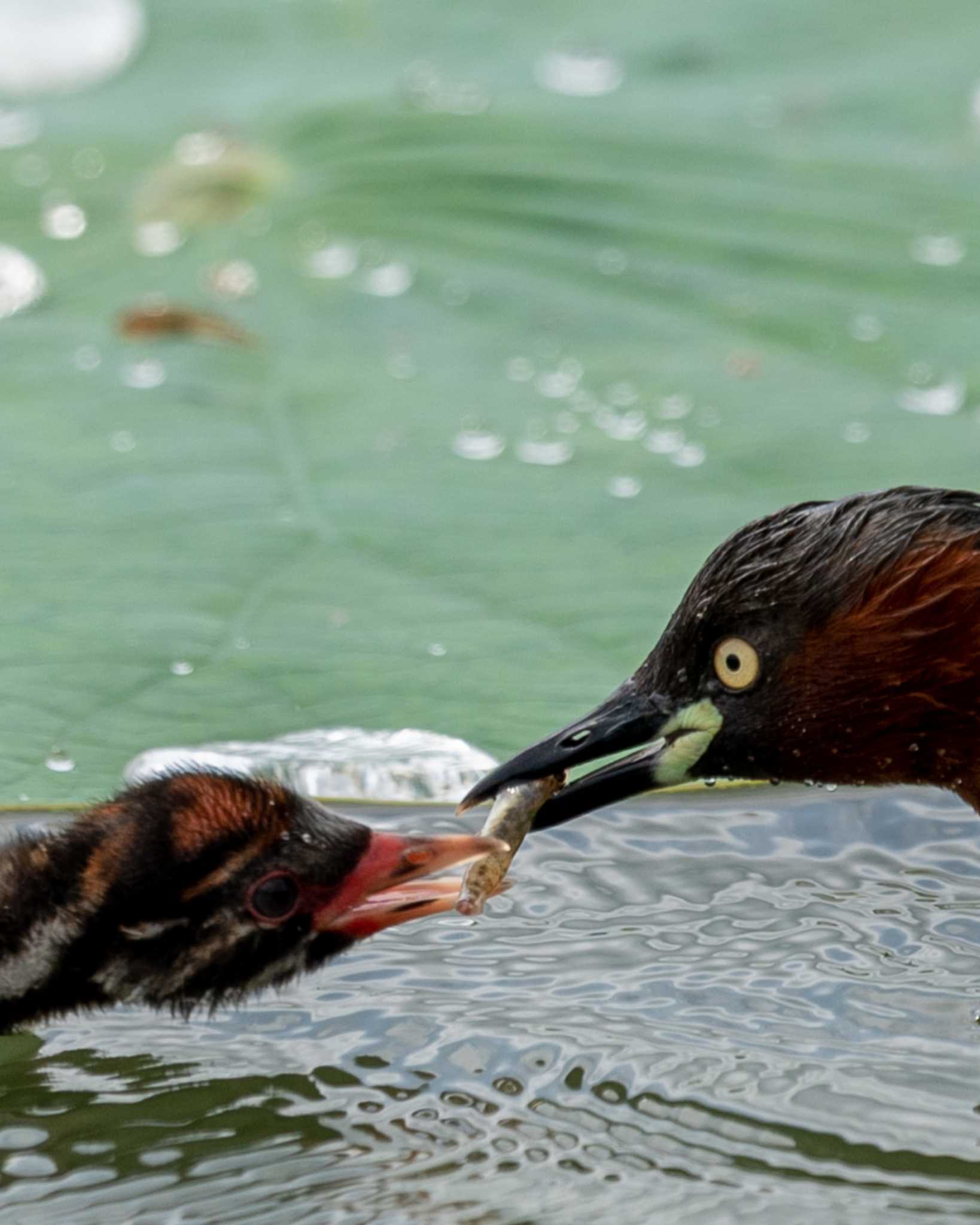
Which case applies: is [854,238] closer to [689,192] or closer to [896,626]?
[689,192]

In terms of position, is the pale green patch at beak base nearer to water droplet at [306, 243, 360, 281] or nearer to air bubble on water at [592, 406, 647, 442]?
air bubble on water at [592, 406, 647, 442]

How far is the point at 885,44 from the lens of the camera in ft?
21.0

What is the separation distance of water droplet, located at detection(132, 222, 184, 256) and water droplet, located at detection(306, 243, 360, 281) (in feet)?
1.11

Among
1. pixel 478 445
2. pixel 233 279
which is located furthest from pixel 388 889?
pixel 233 279

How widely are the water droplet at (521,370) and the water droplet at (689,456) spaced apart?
0.49m

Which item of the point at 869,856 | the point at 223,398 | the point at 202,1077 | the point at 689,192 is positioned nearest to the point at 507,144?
the point at 689,192

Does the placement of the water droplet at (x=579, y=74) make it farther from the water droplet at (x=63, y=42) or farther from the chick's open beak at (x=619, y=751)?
the chick's open beak at (x=619, y=751)

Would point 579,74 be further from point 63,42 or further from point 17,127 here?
point 17,127

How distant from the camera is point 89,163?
232 inches

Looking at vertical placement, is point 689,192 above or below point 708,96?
below

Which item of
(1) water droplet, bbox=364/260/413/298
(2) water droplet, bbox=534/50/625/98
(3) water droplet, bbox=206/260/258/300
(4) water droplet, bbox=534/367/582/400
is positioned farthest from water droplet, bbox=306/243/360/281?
(2) water droplet, bbox=534/50/625/98

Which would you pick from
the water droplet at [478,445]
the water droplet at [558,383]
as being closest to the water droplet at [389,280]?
the water droplet at [558,383]

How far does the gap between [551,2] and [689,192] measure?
48.7 inches

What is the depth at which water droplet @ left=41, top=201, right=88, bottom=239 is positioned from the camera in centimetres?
562
